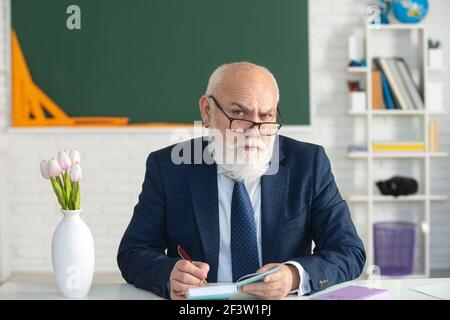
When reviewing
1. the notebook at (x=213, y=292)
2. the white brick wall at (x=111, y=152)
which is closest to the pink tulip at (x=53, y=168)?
the notebook at (x=213, y=292)

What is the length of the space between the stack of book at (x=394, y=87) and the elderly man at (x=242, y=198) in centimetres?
227

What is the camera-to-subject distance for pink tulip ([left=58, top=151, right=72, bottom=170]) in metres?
1.46

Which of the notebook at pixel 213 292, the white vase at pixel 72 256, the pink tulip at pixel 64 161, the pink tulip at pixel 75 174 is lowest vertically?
the notebook at pixel 213 292

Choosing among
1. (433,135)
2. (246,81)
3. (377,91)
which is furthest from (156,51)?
(246,81)

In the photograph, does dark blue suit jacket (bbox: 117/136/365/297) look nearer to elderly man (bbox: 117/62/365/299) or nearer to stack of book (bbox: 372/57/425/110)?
elderly man (bbox: 117/62/365/299)

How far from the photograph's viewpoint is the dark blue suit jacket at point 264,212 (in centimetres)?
180

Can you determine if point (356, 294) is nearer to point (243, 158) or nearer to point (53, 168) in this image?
point (243, 158)

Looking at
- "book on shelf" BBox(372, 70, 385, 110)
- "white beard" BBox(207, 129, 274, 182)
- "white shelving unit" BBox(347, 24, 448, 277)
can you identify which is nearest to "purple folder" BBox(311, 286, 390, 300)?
"white beard" BBox(207, 129, 274, 182)

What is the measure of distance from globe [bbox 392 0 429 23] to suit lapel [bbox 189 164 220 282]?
2.58 metres

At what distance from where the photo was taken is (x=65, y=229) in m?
1.44

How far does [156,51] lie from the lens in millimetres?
4141

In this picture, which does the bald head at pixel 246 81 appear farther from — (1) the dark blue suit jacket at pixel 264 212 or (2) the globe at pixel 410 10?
(2) the globe at pixel 410 10

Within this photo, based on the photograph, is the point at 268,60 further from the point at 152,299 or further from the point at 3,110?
the point at 152,299
